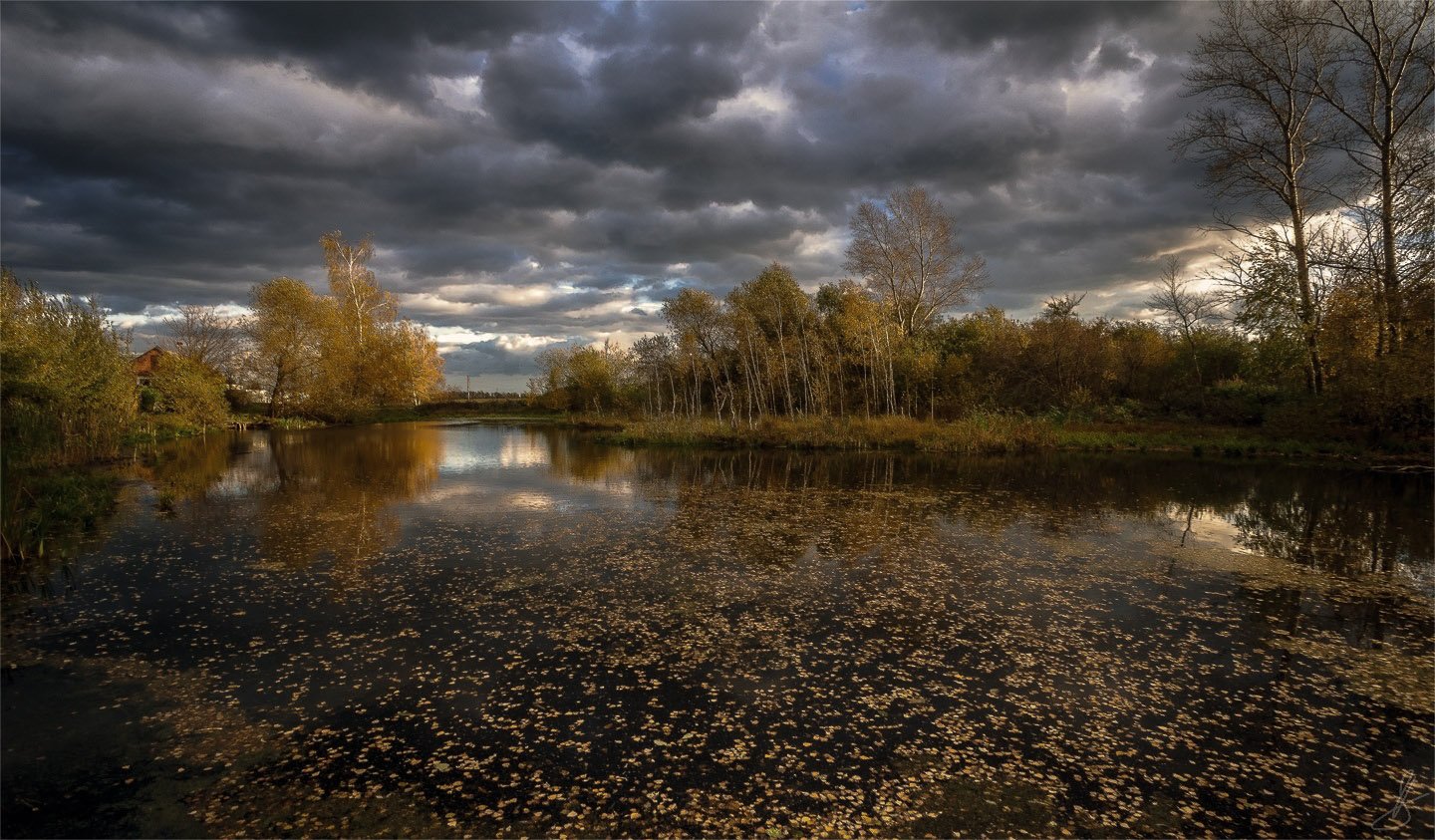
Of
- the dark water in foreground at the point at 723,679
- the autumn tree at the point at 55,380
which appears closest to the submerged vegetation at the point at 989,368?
the dark water in foreground at the point at 723,679

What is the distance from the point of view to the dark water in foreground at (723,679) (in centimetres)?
361

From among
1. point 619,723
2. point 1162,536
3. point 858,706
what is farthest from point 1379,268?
point 619,723

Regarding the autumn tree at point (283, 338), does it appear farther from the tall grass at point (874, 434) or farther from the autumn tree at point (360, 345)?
the tall grass at point (874, 434)

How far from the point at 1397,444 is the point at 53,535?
29766 millimetres

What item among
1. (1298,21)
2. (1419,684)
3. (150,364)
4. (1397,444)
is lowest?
(1419,684)

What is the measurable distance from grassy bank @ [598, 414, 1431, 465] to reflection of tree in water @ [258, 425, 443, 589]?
10.9 meters

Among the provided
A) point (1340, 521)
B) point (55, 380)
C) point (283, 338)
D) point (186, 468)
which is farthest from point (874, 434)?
point (283, 338)

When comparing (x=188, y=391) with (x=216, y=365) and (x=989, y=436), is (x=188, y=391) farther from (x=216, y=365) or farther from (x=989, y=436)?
(x=989, y=436)

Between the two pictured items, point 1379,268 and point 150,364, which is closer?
point 1379,268

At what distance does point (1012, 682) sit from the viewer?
511cm

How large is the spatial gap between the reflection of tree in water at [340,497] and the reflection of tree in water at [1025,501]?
4884 mm

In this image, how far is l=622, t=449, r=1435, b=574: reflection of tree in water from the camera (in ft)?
32.4

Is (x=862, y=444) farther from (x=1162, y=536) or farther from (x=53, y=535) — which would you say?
(x=53, y=535)

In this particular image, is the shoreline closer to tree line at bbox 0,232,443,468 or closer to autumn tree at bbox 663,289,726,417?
autumn tree at bbox 663,289,726,417
